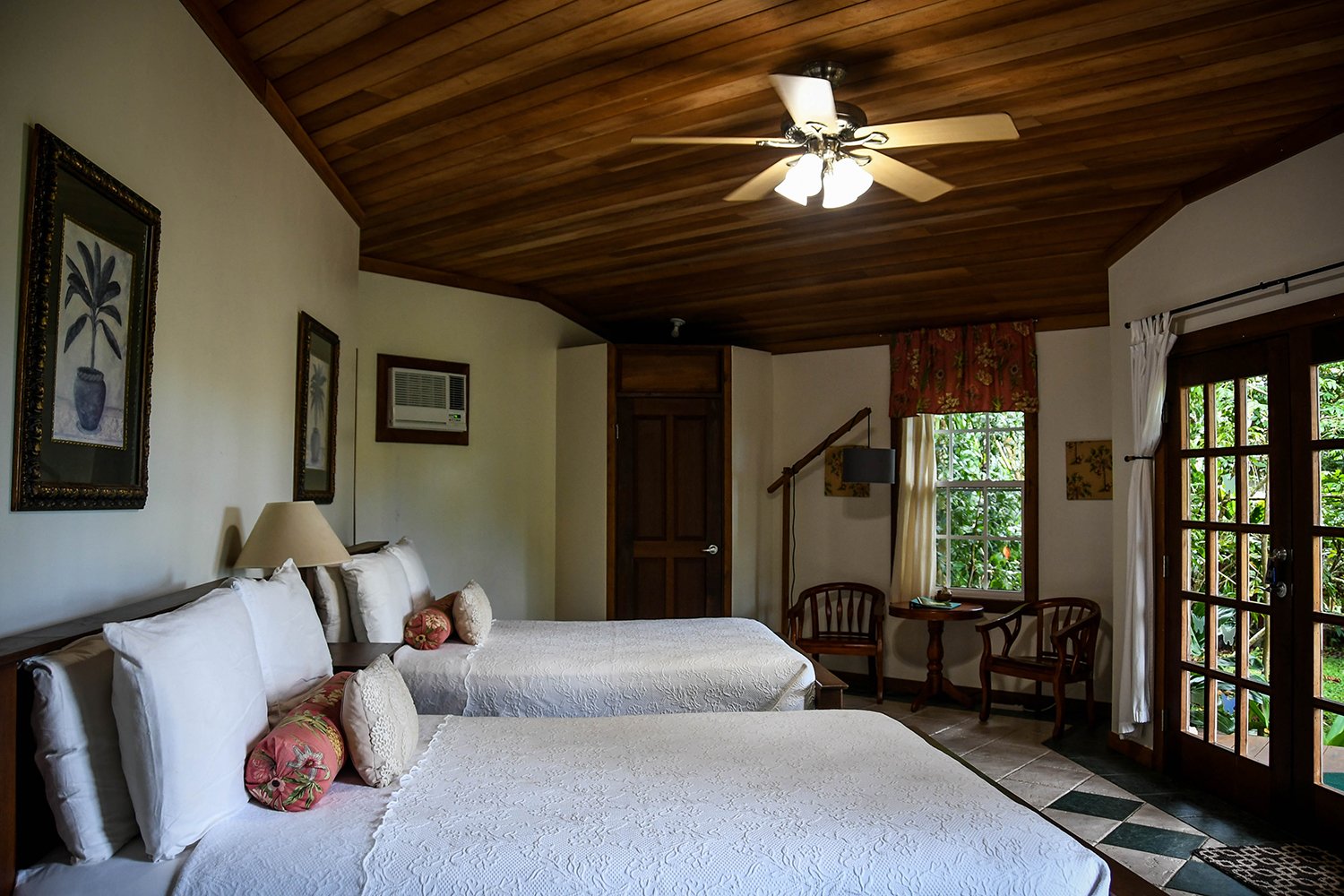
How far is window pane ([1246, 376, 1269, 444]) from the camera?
3561mm

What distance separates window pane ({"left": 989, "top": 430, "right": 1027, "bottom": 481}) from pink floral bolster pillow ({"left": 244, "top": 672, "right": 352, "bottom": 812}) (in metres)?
4.85

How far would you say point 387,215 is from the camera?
417 cm

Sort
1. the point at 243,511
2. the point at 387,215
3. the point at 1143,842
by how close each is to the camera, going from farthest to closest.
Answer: the point at 387,215 < the point at 1143,842 < the point at 243,511

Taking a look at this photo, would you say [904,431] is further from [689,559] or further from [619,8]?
[619,8]

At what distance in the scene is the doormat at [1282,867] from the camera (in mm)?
2859

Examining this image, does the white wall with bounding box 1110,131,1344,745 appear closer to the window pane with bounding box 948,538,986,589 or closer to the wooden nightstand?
the window pane with bounding box 948,538,986,589

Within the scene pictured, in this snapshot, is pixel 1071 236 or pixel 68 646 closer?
pixel 68 646

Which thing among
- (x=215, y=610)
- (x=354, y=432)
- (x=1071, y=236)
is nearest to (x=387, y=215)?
(x=354, y=432)

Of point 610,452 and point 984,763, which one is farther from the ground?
point 610,452

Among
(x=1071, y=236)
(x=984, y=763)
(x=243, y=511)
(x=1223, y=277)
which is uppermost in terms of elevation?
(x=1071, y=236)

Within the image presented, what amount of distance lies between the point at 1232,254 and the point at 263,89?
12.4 feet

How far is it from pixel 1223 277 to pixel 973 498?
2425mm

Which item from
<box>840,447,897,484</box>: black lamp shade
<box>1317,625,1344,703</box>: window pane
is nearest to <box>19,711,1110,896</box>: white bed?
<box>1317,625,1344,703</box>: window pane

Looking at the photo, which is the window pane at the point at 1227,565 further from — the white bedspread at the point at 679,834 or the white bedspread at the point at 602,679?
the white bedspread at the point at 679,834
